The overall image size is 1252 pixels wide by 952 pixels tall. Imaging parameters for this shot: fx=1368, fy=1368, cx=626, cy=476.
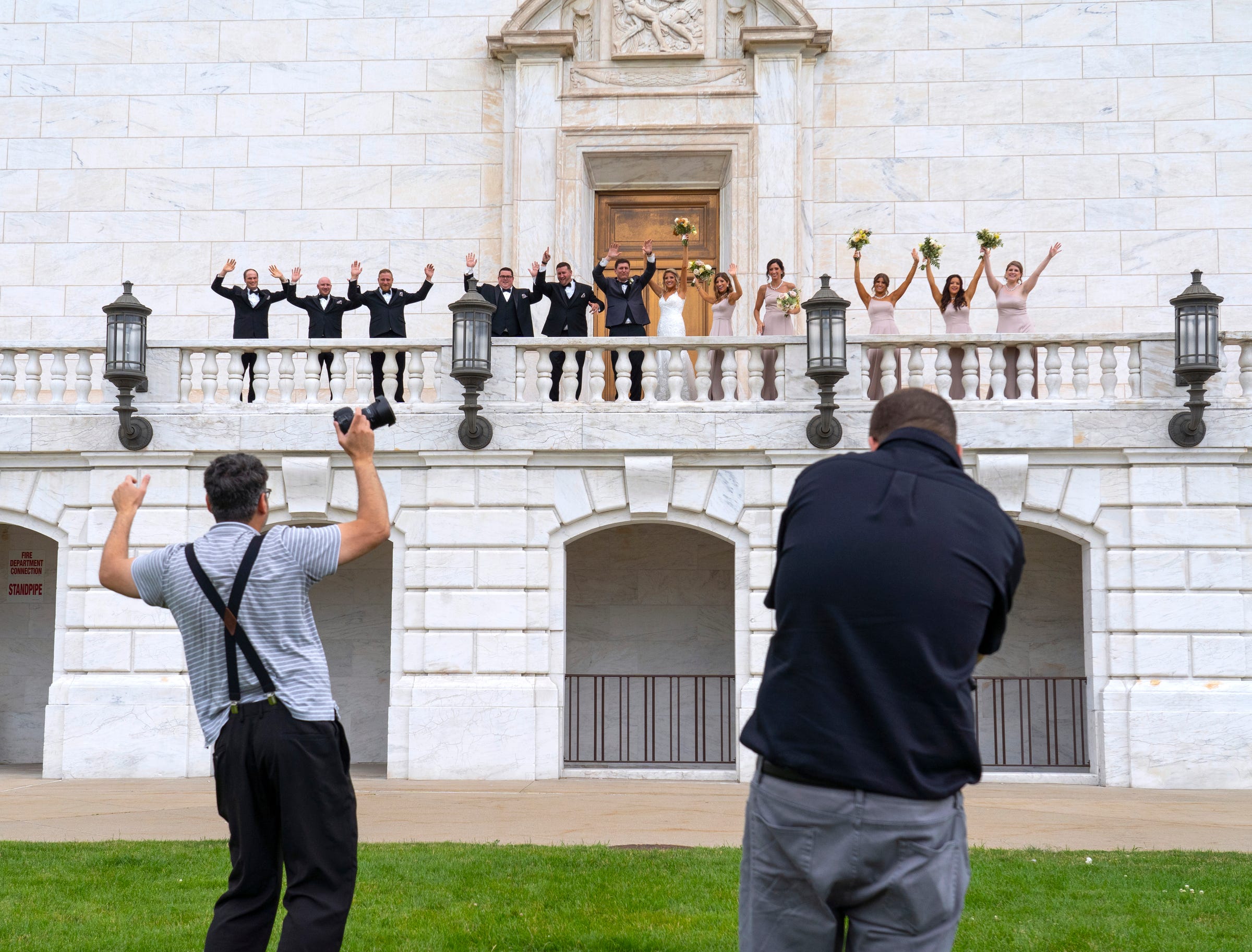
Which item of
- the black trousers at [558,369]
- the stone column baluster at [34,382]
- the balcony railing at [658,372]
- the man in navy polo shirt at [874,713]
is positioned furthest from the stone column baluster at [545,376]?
the man in navy polo shirt at [874,713]

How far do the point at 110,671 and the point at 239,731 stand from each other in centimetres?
1287

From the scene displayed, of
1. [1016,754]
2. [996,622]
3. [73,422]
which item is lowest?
[1016,754]

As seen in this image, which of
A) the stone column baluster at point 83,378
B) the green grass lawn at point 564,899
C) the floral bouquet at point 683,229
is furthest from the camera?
the floral bouquet at point 683,229

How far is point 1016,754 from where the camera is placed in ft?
61.6

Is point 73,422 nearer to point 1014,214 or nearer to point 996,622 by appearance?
point 1014,214

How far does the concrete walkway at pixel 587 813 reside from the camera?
11.7 m

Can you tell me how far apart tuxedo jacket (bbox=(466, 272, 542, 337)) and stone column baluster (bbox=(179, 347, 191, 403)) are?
12.6 feet

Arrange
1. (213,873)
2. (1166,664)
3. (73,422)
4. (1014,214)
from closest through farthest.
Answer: (213,873)
(1166,664)
(73,422)
(1014,214)

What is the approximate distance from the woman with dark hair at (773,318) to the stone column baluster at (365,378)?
500 cm

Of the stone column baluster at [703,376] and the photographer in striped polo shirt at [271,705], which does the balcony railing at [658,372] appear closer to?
the stone column baluster at [703,376]

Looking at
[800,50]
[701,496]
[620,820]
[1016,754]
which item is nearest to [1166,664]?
[1016,754]

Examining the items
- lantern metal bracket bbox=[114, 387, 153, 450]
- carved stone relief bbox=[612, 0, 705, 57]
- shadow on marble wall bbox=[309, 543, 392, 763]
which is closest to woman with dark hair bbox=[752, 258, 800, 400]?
carved stone relief bbox=[612, 0, 705, 57]

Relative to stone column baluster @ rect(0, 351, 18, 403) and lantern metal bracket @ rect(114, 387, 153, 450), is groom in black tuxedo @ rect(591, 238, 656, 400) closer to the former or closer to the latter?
lantern metal bracket @ rect(114, 387, 153, 450)

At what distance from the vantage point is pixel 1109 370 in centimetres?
1673
